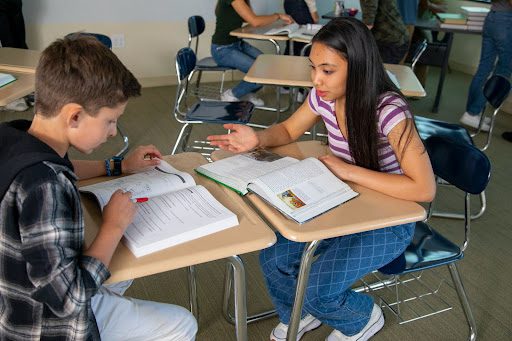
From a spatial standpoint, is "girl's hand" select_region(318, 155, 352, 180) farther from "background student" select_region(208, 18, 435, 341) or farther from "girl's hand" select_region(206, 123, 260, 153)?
"girl's hand" select_region(206, 123, 260, 153)

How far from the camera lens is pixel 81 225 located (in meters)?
0.93

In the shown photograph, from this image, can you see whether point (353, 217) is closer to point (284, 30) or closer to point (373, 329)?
point (373, 329)

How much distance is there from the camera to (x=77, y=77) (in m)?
0.97

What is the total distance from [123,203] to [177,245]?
0.50 feet

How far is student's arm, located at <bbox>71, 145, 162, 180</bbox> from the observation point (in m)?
1.34

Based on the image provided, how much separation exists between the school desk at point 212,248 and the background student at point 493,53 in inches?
122

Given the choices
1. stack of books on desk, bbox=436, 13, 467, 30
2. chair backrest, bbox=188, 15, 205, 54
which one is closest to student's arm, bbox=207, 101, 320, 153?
chair backrest, bbox=188, 15, 205, 54

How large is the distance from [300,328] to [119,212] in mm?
1029

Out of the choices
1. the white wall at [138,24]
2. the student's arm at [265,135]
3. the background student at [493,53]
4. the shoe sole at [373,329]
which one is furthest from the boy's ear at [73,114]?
the white wall at [138,24]

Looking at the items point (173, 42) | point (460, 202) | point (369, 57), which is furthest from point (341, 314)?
point (173, 42)

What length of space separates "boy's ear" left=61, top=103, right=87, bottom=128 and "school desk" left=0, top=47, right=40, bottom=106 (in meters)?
1.13

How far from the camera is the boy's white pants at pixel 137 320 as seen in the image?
3.78 feet

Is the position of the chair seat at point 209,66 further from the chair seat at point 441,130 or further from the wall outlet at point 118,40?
the chair seat at point 441,130

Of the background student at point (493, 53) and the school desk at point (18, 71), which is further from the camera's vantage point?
the background student at point (493, 53)
